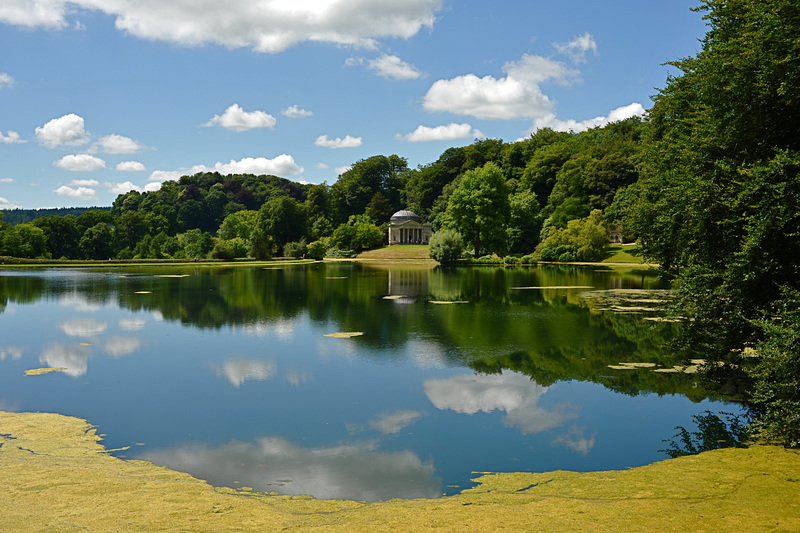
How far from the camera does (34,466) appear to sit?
28.0ft

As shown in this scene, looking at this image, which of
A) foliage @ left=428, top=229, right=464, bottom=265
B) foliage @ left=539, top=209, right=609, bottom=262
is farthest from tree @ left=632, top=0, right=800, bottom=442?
foliage @ left=539, top=209, right=609, bottom=262

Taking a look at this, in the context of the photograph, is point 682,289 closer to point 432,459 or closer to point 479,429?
point 479,429

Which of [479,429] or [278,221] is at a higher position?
[278,221]

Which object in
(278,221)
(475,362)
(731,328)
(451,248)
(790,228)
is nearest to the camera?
(790,228)

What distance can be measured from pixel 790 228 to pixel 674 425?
14.4 feet

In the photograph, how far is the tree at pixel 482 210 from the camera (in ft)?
248

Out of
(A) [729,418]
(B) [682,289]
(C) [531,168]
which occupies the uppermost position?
(C) [531,168]

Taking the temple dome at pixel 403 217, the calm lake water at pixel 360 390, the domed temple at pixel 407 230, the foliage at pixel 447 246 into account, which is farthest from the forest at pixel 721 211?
the temple dome at pixel 403 217

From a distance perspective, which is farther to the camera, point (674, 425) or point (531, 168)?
point (531, 168)

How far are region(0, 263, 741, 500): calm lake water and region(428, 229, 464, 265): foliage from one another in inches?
1735

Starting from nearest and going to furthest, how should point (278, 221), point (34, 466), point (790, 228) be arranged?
point (34, 466), point (790, 228), point (278, 221)

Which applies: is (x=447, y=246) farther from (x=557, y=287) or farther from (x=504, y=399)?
(x=504, y=399)

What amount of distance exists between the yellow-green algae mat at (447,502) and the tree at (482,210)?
67492 mm

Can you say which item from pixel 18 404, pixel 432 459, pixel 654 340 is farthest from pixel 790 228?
pixel 18 404
